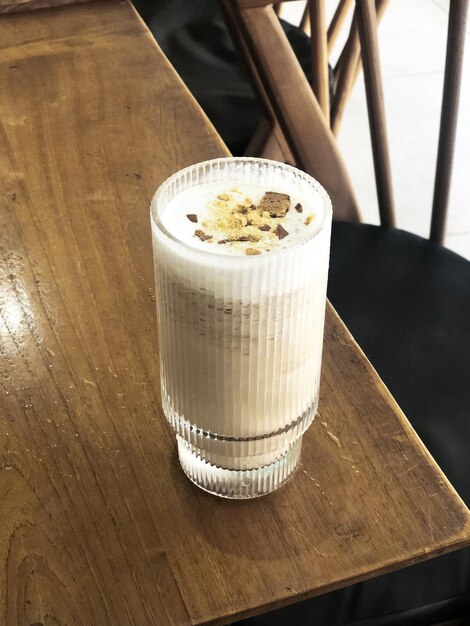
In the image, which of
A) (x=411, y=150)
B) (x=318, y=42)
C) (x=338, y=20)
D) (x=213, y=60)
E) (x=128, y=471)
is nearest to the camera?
(x=128, y=471)

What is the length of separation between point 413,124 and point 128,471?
1962mm

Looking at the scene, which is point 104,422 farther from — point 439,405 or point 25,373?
point 439,405

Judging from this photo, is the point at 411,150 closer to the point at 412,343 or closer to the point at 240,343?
the point at 412,343

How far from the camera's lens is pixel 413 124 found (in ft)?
7.73

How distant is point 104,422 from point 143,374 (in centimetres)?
5

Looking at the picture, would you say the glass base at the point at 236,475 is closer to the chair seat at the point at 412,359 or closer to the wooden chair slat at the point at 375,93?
the chair seat at the point at 412,359

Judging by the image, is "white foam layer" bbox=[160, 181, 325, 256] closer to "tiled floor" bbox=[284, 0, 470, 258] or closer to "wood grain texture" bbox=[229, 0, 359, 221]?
Result: "wood grain texture" bbox=[229, 0, 359, 221]

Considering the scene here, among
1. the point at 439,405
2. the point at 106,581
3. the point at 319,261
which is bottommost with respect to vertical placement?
the point at 439,405

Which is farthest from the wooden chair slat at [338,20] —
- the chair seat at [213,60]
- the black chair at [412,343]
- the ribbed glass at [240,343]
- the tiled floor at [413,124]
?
the ribbed glass at [240,343]

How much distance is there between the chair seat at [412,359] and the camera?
0.77m

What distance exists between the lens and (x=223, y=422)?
52 cm

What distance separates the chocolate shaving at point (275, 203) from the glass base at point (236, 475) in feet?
0.51

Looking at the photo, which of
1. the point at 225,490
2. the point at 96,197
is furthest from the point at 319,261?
the point at 96,197

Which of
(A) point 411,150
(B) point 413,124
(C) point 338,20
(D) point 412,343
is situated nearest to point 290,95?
(D) point 412,343
